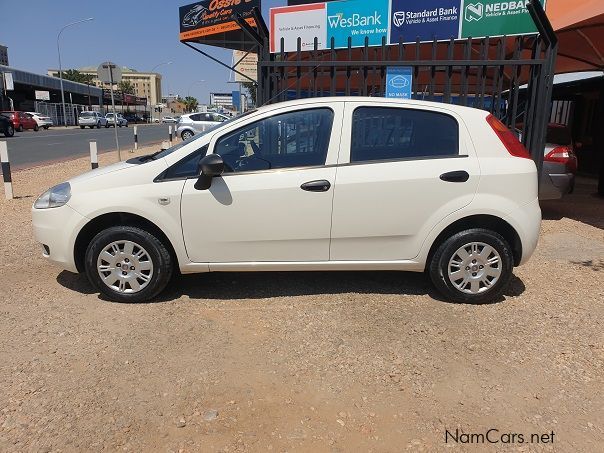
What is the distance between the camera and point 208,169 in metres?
3.70

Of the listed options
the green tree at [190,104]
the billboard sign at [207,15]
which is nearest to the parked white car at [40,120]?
the billboard sign at [207,15]

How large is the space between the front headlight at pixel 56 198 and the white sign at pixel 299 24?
6993mm

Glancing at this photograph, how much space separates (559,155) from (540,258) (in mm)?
2898

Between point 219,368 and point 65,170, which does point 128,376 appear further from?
point 65,170

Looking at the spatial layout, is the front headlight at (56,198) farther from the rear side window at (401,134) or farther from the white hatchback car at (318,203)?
the rear side window at (401,134)

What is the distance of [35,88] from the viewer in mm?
54719

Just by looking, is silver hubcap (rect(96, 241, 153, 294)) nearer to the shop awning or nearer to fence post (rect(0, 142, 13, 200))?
fence post (rect(0, 142, 13, 200))

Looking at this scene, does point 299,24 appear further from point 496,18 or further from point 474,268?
point 474,268

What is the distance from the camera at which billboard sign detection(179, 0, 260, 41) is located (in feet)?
50.7

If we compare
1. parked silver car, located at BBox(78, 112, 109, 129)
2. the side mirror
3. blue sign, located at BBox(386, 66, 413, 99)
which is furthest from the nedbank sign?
parked silver car, located at BBox(78, 112, 109, 129)

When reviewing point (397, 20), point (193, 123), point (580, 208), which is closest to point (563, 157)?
point (580, 208)

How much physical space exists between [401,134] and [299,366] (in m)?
2.09

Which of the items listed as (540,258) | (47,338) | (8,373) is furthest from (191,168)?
(540,258)

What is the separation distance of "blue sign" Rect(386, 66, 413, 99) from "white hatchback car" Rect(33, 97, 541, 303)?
281 cm
